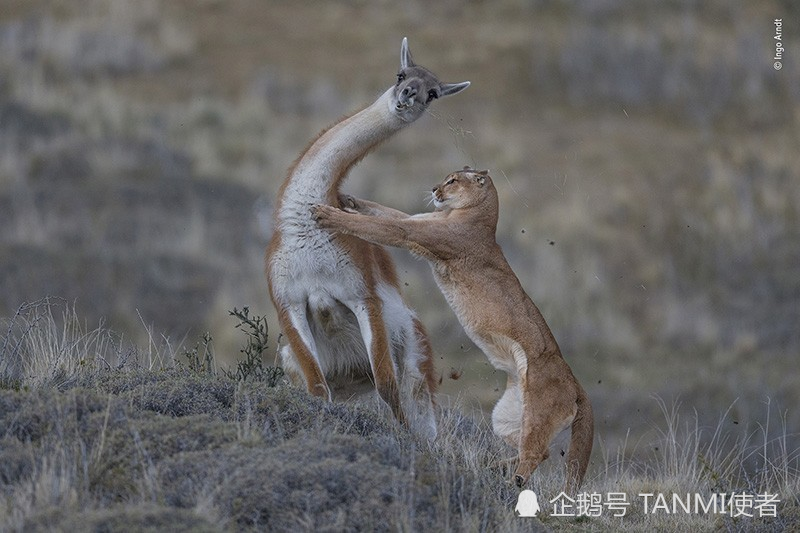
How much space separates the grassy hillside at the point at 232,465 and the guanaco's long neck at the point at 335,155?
1.29 meters

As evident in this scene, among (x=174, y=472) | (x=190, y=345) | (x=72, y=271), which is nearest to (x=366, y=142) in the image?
(x=174, y=472)

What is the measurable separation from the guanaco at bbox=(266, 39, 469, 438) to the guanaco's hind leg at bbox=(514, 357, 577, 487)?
103 centimetres

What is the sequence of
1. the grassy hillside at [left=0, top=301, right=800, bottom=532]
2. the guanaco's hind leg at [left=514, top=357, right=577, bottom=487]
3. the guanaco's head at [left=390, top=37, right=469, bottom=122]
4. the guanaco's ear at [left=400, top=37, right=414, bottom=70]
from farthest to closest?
the guanaco's ear at [left=400, top=37, right=414, bottom=70] → the guanaco's head at [left=390, top=37, right=469, bottom=122] → the guanaco's hind leg at [left=514, top=357, right=577, bottom=487] → the grassy hillside at [left=0, top=301, right=800, bottom=532]

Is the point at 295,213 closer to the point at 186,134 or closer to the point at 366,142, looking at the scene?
the point at 366,142

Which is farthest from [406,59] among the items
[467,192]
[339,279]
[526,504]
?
[526,504]

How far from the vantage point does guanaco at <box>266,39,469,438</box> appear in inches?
415

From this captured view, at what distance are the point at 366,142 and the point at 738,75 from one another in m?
24.3

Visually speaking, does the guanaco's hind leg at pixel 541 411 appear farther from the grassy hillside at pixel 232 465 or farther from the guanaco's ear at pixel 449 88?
the guanaco's ear at pixel 449 88

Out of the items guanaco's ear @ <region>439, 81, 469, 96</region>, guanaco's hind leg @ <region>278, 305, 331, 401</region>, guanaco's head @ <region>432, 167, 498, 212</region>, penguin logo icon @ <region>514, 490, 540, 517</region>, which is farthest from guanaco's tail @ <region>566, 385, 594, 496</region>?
guanaco's ear @ <region>439, 81, 469, 96</region>

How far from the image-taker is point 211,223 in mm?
25922

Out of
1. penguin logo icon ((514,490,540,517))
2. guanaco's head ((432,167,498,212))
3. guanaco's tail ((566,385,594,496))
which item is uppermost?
guanaco's head ((432,167,498,212))

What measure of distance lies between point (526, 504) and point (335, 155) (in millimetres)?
2837

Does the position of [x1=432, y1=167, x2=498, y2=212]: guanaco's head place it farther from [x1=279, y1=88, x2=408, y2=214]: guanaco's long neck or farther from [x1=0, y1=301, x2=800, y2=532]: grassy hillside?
[x1=0, y1=301, x2=800, y2=532]: grassy hillside

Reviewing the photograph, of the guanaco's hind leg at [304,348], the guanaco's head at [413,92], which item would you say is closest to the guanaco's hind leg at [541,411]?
the guanaco's hind leg at [304,348]
